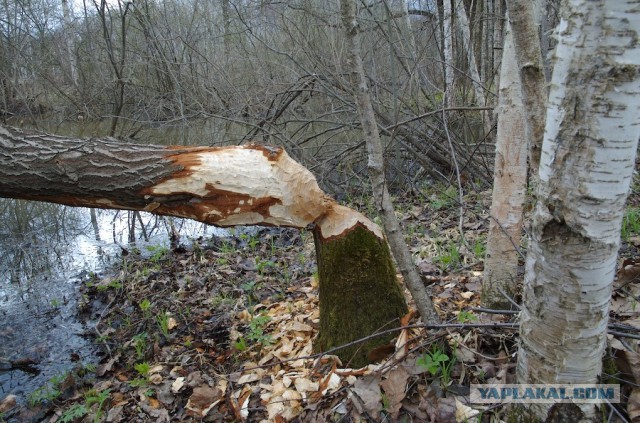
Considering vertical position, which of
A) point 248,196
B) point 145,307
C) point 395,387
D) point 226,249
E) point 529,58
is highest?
point 529,58

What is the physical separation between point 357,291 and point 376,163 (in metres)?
0.70

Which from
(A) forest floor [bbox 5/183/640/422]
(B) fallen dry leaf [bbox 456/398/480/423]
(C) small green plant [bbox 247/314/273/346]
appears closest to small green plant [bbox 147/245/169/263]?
(A) forest floor [bbox 5/183/640/422]

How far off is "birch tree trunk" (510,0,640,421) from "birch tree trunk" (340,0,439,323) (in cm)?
85

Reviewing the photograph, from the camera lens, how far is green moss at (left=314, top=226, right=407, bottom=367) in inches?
97.2

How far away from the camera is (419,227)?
4.64 m

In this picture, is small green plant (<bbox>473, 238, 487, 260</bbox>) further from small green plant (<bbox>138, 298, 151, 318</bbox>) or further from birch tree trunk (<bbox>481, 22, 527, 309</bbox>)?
small green plant (<bbox>138, 298, 151, 318</bbox>)

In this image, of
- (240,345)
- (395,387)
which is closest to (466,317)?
(395,387)

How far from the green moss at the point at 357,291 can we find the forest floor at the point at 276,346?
0.39ft

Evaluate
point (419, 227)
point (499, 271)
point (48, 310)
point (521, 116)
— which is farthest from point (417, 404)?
point (48, 310)

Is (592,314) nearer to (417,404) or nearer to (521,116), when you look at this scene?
(417,404)

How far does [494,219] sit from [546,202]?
1.02 meters

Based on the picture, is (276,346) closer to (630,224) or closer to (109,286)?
(109,286)

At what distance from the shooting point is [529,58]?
1.75 metres

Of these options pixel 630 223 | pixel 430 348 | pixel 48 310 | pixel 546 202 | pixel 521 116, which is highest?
pixel 521 116
